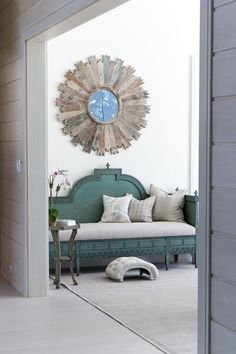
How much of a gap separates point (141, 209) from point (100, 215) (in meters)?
0.48

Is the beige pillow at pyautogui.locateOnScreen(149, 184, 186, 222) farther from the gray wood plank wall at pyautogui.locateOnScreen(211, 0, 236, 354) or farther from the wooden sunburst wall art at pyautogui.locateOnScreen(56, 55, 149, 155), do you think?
the gray wood plank wall at pyautogui.locateOnScreen(211, 0, 236, 354)

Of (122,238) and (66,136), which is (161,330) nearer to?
(122,238)

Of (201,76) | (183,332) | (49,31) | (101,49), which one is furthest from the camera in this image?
(101,49)

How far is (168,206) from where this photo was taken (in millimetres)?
8102

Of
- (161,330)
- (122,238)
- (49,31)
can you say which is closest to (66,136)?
(122,238)

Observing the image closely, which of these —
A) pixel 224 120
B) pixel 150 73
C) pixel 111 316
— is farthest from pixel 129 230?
pixel 224 120

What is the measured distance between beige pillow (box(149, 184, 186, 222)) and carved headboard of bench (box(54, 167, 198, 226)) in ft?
0.27

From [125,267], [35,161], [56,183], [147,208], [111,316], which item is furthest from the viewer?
[147,208]

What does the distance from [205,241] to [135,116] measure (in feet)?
16.5

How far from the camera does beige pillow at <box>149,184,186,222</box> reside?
319 inches

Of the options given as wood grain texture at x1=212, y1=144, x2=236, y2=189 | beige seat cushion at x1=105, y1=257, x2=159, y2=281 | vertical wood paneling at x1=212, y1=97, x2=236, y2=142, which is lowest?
beige seat cushion at x1=105, y1=257, x2=159, y2=281

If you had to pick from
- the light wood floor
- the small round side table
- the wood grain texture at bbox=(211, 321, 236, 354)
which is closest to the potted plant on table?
the small round side table

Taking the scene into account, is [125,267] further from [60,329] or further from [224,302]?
[224,302]

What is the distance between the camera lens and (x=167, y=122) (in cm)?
842
